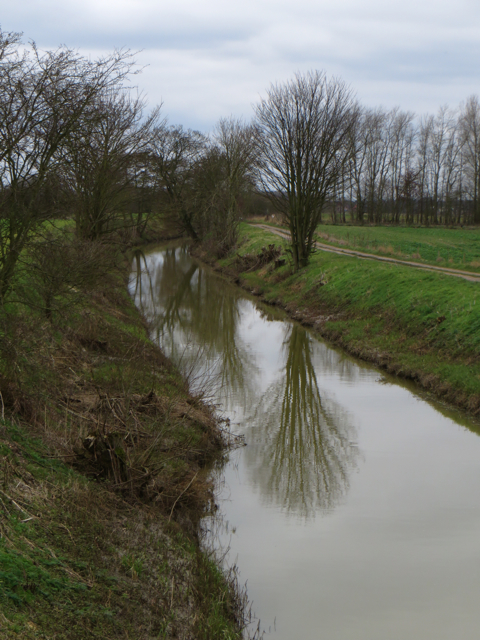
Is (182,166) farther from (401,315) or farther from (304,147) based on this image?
(401,315)

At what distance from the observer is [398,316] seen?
16.7m

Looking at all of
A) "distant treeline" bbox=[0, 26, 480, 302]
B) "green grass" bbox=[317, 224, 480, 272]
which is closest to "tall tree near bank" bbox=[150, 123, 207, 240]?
"distant treeline" bbox=[0, 26, 480, 302]

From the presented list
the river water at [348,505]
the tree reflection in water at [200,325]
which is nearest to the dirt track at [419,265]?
the tree reflection in water at [200,325]

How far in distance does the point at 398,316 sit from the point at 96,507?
41.7 feet

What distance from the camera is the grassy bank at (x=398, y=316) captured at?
12.8 meters

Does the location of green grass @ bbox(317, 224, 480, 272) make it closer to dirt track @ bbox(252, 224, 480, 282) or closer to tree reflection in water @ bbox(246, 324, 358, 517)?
dirt track @ bbox(252, 224, 480, 282)

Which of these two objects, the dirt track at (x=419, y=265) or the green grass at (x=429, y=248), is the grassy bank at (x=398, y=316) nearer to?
the dirt track at (x=419, y=265)

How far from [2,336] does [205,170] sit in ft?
126

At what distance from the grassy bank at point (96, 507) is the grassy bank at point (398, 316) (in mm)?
5937

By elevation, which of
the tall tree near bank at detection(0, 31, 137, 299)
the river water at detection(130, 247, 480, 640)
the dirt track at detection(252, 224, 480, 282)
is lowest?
the river water at detection(130, 247, 480, 640)

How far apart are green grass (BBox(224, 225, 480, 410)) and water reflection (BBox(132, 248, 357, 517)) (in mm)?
1222

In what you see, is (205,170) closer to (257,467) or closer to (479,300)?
(479,300)

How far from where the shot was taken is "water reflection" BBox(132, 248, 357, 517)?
8547 mm

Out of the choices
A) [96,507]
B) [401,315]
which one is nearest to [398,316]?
[401,315]
